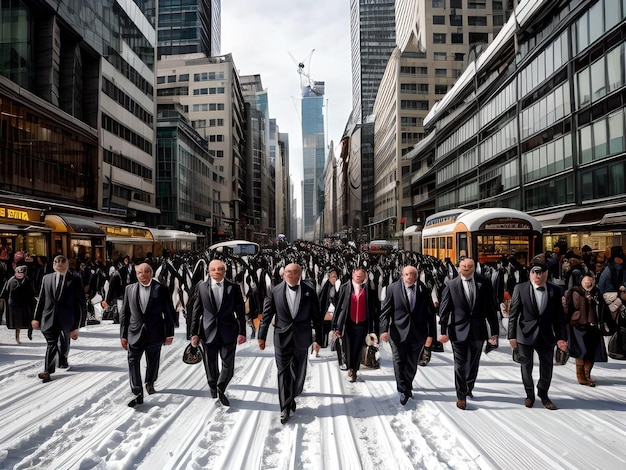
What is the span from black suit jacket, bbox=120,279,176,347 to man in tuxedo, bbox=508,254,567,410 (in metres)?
4.39

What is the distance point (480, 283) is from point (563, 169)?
27.4 meters

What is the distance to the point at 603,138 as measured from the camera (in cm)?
2334

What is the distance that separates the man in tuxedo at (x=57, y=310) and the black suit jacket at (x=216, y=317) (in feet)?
8.30

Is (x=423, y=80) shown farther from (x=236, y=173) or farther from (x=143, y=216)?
(x=143, y=216)

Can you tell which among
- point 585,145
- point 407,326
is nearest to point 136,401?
point 407,326

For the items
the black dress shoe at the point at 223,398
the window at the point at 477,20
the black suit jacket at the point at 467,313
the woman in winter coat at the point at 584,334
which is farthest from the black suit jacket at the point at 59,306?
the window at the point at 477,20

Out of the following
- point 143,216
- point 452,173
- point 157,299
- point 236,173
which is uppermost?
point 236,173

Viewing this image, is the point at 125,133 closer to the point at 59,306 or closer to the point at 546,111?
the point at 546,111

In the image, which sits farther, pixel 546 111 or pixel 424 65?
pixel 424 65

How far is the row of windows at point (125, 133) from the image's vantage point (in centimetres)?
3691

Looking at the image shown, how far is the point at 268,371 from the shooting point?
6.99 meters

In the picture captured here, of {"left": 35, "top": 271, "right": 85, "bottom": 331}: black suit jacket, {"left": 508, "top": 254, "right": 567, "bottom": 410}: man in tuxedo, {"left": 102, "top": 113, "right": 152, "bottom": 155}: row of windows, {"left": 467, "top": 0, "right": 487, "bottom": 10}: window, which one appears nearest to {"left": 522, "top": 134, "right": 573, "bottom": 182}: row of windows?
{"left": 508, "top": 254, "right": 567, "bottom": 410}: man in tuxedo

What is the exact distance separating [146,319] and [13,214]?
15.1m

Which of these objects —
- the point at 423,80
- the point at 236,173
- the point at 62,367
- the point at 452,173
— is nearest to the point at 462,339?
the point at 62,367
